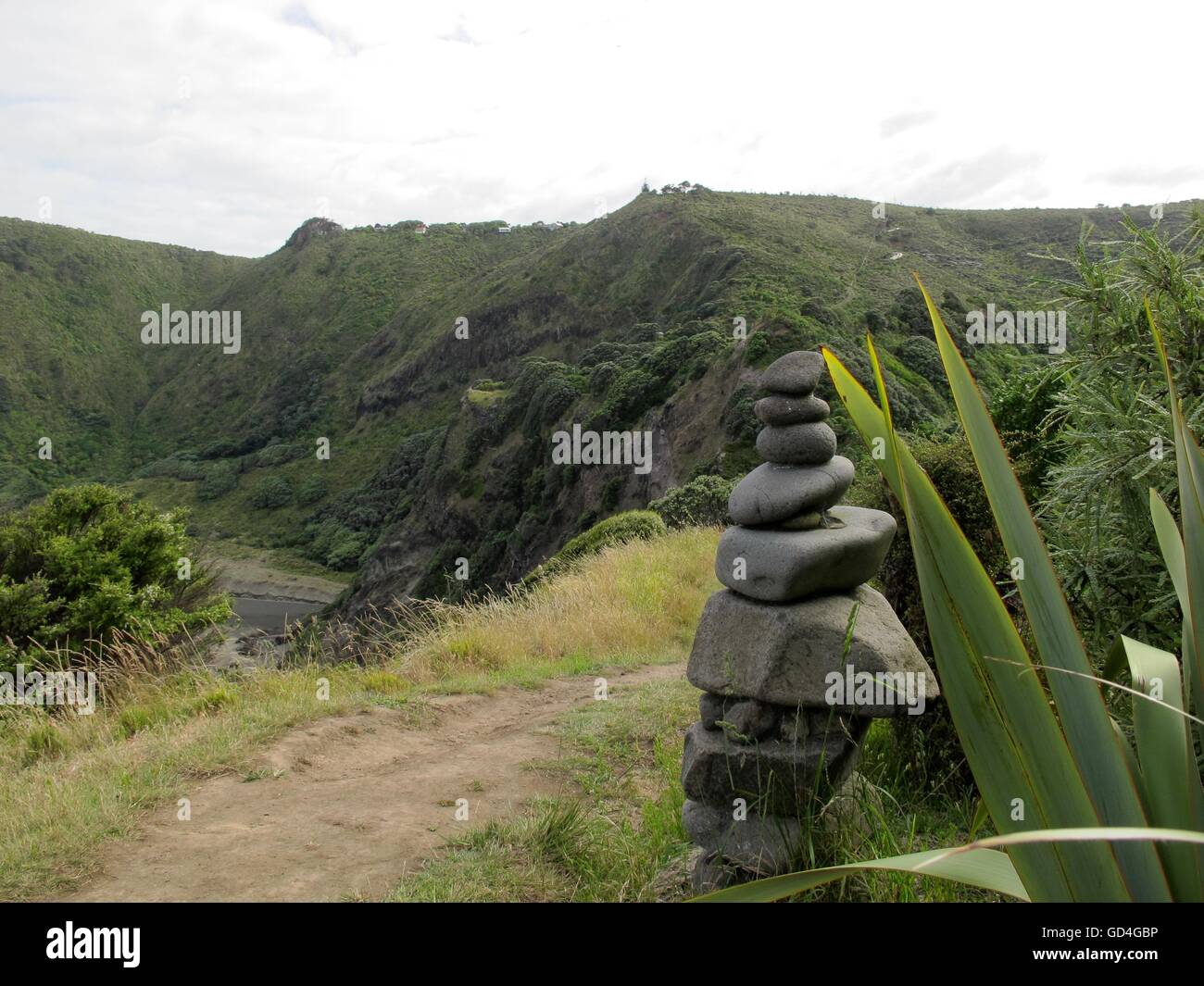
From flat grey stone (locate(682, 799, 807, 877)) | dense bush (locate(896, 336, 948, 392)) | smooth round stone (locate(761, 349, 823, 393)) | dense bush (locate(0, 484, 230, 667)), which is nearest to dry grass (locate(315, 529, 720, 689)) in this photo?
dense bush (locate(0, 484, 230, 667))

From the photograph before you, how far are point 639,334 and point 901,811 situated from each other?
4263 cm

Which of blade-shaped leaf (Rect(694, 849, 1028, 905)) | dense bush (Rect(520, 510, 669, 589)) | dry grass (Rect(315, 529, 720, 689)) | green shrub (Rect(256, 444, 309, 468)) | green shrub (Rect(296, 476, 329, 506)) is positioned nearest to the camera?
blade-shaped leaf (Rect(694, 849, 1028, 905))

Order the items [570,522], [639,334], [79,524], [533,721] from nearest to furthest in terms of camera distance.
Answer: [533,721], [79,524], [570,522], [639,334]

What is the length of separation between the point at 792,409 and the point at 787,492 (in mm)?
365

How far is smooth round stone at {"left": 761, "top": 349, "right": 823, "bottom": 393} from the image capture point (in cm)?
359

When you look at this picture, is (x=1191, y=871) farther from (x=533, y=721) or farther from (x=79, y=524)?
(x=79, y=524)

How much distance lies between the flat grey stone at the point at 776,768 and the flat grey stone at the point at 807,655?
105mm

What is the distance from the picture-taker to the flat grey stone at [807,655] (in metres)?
3.26

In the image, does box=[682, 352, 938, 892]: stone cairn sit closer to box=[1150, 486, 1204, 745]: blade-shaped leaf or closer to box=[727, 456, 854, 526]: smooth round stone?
box=[727, 456, 854, 526]: smooth round stone

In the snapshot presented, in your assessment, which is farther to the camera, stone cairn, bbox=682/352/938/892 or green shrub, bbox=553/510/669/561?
green shrub, bbox=553/510/669/561

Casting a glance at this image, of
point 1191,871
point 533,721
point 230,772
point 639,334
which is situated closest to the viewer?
point 1191,871

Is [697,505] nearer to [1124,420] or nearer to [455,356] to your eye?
[1124,420]
